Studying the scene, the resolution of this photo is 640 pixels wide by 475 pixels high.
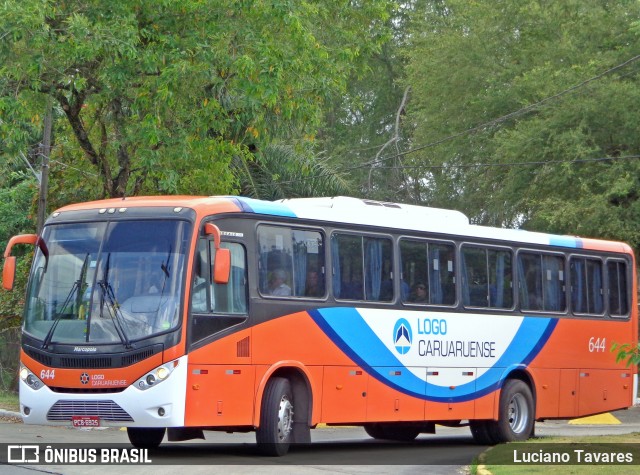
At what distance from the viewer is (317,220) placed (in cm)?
1664

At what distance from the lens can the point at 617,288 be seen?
73.7 ft

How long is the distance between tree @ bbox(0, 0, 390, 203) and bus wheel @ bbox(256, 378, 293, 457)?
6219 mm

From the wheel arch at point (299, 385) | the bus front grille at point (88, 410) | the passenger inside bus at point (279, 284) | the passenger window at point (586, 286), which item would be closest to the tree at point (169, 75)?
the passenger inside bus at point (279, 284)

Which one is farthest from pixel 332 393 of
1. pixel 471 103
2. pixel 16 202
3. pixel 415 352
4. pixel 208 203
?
pixel 471 103

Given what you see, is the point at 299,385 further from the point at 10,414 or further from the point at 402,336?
the point at 10,414

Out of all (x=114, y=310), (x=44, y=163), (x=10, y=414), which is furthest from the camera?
(x=44, y=163)

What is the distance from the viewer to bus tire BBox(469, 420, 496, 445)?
19.8 meters

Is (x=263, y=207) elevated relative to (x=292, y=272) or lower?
elevated

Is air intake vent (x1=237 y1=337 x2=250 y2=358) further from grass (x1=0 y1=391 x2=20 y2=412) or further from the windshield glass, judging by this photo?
grass (x1=0 y1=391 x2=20 y2=412)

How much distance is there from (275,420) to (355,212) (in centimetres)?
350

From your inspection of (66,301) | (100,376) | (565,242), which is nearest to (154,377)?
(100,376)

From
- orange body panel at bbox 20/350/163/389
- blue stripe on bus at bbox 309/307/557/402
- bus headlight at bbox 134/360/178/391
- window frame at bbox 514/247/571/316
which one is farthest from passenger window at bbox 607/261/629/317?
orange body panel at bbox 20/350/163/389

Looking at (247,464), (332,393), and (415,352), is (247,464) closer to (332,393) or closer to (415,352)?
(332,393)

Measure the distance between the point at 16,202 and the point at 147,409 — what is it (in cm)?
1885
